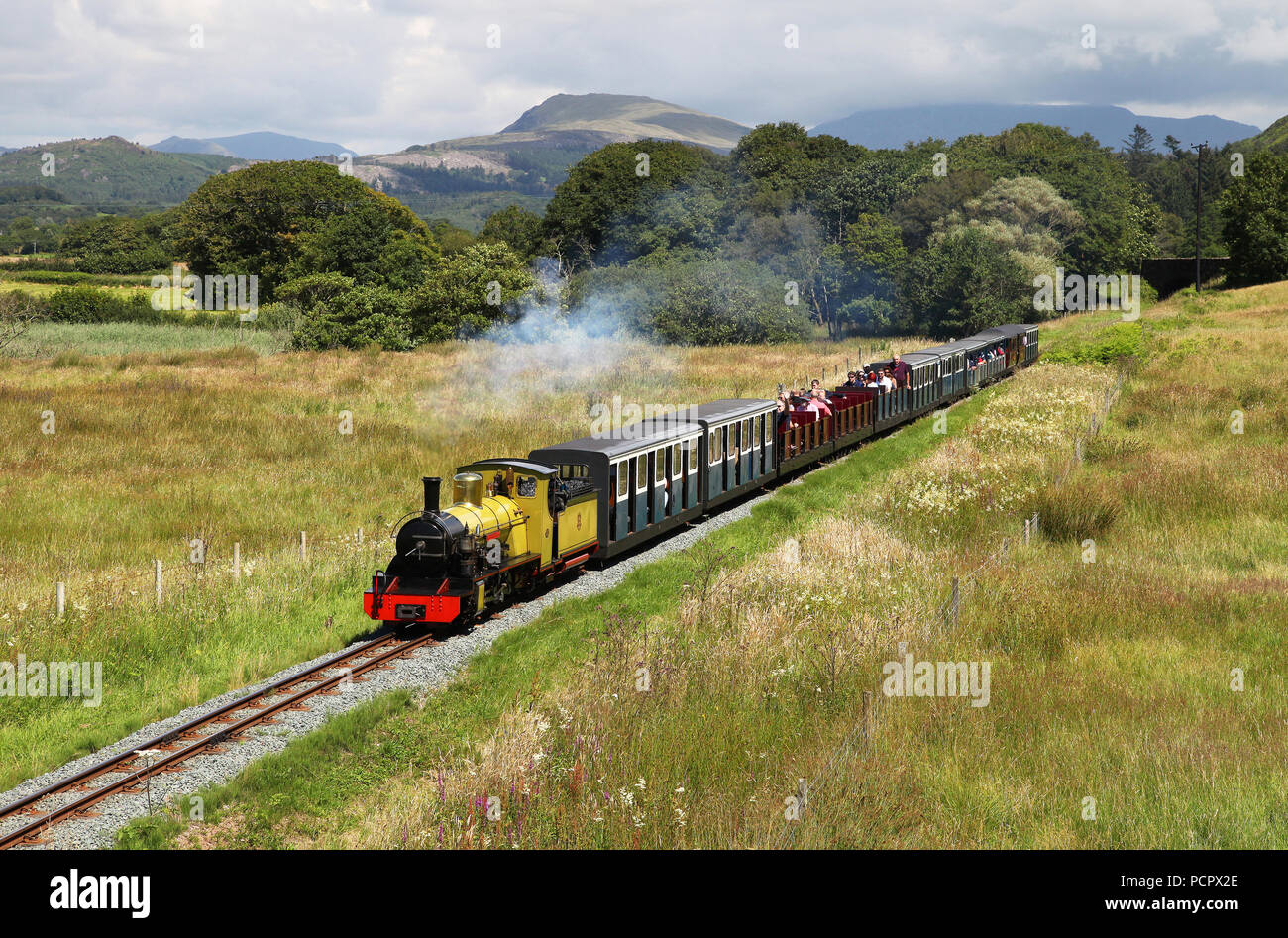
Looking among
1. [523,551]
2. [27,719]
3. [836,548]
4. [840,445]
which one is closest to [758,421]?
[840,445]

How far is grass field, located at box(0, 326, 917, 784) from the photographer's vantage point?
1411cm

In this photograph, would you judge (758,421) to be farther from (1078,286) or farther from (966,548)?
(1078,286)

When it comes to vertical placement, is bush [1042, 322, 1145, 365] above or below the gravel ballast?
above

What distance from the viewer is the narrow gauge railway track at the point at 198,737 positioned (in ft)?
31.8

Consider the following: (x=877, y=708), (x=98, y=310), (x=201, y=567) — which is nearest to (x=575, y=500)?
(x=201, y=567)

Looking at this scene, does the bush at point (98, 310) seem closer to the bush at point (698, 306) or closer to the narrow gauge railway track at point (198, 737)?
the bush at point (698, 306)

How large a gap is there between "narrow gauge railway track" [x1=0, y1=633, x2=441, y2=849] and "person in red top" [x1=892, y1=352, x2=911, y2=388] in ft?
82.1

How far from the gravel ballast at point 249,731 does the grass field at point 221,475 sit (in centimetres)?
33

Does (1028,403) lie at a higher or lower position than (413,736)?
higher

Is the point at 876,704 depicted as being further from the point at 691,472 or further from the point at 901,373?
the point at 901,373

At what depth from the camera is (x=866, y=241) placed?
8094 cm

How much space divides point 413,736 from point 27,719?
15.8ft

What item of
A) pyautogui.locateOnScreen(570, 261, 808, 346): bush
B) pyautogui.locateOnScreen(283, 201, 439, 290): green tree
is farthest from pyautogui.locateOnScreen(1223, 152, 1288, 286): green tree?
pyautogui.locateOnScreen(283, 201, 439, 290): green tree

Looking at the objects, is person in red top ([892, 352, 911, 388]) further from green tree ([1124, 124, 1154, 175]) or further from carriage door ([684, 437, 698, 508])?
green tree ([1124, 124, 1154, 175])
